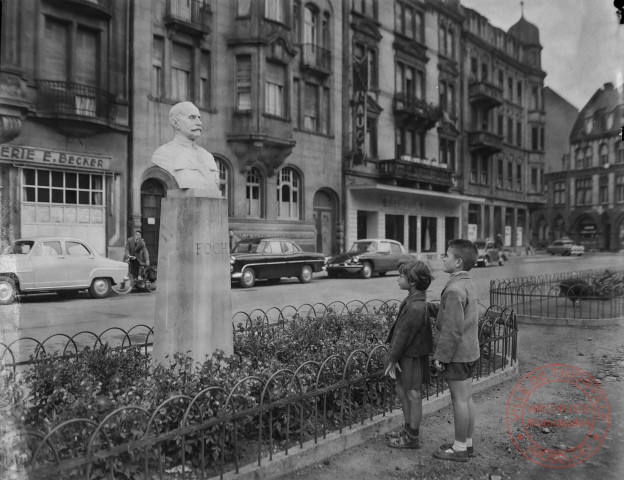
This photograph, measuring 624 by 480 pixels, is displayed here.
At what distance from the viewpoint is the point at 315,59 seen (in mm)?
24938

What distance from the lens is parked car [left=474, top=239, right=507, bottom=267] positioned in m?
29.5

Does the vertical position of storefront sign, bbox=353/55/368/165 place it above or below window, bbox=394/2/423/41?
below

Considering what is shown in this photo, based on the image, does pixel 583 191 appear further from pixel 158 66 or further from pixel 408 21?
pixel 158 66

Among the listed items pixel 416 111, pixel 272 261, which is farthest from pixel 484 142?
pixel 272 261

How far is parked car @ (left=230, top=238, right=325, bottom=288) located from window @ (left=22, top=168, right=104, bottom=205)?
499cm

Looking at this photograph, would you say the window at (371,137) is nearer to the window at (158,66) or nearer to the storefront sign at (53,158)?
Answer: the window at (158,66)

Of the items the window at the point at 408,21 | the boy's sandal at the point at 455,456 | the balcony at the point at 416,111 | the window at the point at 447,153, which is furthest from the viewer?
the window at the point at 447,153

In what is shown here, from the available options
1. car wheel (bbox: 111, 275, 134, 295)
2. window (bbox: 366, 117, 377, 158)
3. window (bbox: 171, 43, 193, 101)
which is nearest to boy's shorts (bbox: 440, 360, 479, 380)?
car wheel (bbox: 111, 275, 134, 295)

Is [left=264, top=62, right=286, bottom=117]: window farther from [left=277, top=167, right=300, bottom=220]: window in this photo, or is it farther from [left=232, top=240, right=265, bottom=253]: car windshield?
[left=232, top=240, right=265, bottom=253]: car windshield

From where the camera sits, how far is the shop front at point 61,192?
15.0 meters

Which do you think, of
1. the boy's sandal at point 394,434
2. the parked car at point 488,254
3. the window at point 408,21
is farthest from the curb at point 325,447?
the window at point 408,21

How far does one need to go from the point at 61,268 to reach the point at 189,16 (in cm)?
1136

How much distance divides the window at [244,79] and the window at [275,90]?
3.50 feet

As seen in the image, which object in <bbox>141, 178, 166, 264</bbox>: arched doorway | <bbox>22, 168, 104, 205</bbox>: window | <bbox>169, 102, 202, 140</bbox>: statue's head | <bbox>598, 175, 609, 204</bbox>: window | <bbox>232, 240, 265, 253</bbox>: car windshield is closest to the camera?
<bbox>169, 102, 202, 140</bbox>: statue's head
